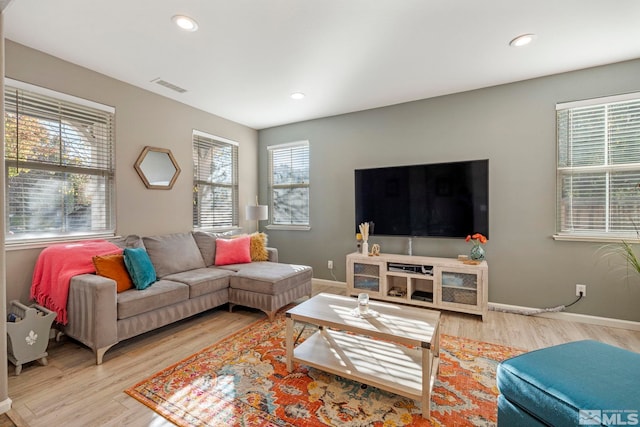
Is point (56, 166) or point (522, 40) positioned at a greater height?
point (522, 40)

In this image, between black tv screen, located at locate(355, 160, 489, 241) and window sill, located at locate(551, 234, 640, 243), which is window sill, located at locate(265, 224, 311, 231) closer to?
black tv screen, located at locate(355, 160, 489, 241)

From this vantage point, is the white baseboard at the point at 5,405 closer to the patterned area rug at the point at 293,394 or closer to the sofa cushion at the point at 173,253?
the patterned area rug at the point at 293,394

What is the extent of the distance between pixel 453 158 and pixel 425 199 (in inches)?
23.9

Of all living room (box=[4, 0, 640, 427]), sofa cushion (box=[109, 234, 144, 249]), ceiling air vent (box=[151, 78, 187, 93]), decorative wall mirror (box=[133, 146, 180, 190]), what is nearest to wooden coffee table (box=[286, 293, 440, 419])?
living room (box=[4, 0, 640, 427])

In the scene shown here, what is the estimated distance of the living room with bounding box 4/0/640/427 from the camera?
9.02 feet

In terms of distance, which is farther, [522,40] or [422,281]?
[422,281]

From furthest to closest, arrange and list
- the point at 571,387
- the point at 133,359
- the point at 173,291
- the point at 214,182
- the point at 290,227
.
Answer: the point at 290,227 < the point at 214,182 < the point at 173,291 < the point at 133,359 < the point at 571,387

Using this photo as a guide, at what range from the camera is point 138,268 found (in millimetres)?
2551

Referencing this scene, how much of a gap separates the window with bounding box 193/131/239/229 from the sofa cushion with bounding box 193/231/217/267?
0.34 metres

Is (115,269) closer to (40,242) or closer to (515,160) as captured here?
(40,242)

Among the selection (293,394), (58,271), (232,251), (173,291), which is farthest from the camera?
(232,251)

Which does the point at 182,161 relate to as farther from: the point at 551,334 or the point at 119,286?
the point at 551,334

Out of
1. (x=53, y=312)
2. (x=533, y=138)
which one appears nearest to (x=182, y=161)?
(x=53, y=312)

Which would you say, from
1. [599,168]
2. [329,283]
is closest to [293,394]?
[329,283]
